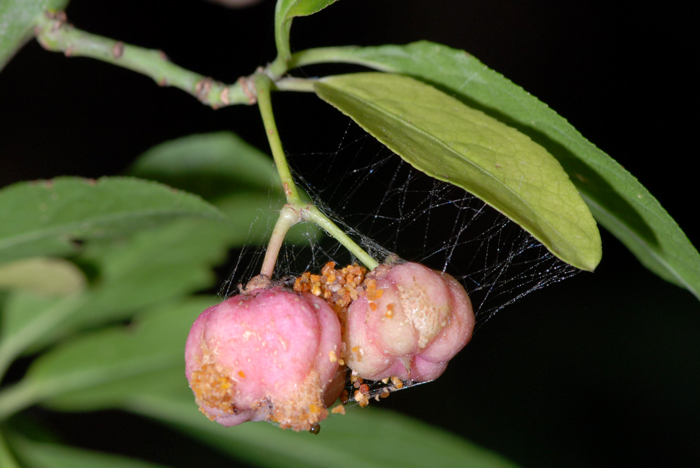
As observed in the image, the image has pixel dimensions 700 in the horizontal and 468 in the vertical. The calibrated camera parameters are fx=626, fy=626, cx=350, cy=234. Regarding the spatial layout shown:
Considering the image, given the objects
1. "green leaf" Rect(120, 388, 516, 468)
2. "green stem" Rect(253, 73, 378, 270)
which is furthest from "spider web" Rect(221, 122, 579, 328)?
"green stem" Rect(253, 73, 378, 270)

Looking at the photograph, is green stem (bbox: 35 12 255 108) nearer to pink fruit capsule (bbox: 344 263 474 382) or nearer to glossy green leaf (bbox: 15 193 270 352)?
pink fruit capsule (bbox: 344 263 474 382)

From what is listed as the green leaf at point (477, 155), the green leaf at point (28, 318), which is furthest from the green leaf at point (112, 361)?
the green leaf at point (477, 155)

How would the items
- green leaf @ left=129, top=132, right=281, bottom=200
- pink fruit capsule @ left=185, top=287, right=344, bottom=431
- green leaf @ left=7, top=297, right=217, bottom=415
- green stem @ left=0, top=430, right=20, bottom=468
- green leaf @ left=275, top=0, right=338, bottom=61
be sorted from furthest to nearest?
green leaf @ left=7, top=297, right=217, bottom=415 → green leaf @ left=129, top=132, right=281, bottom=200 → green stem @ left=0, top=430, right=20, bottom=468 → green leaf @ left=275, top=0, right=338, bottom=61 → pink fruit capsule @ left=185, top=287, right=344, bottom=431

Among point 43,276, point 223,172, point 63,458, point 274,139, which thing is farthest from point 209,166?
point 63,458

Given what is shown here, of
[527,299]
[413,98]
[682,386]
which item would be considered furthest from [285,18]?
[682,386]

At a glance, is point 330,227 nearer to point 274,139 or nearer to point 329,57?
point 274,139

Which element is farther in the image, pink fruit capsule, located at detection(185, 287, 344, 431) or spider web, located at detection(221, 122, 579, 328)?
spider web, located at detection(221, 122, 579, 328)

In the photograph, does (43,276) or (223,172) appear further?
Answer: (223,172)
